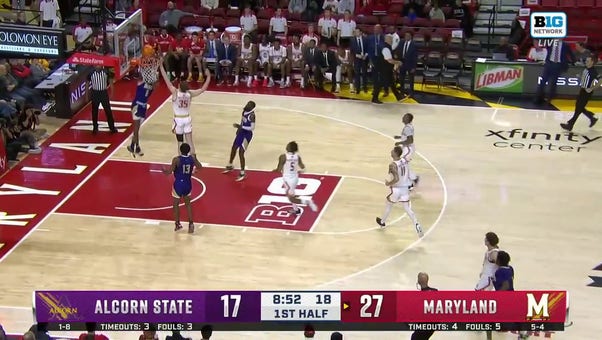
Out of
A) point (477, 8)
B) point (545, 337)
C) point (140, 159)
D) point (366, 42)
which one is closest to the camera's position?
point (545, 337)

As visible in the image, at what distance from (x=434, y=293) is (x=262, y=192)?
874 cm

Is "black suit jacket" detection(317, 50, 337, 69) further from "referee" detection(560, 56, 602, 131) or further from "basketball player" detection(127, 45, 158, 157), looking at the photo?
"referee" detection(560, 56, 602, 131)

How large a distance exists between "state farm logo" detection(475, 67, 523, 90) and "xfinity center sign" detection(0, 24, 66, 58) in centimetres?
1122

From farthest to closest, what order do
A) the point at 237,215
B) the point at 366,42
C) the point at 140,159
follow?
the point at 366,42
the point at 140,159
the point at 237,215

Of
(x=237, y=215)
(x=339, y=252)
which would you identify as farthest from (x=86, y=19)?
(x=339, y=252)

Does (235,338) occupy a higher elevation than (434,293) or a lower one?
lower

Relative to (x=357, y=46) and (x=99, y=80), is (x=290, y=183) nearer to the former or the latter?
(x=99, y=80)

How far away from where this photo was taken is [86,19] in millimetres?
31484

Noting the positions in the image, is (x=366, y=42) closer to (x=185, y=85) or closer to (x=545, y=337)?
(x=185, y=85)

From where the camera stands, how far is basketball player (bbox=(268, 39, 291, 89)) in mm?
26719

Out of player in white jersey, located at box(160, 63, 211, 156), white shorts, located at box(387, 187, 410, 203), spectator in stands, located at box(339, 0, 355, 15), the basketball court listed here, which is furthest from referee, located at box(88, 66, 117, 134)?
spectator in stands, located at box(339, 0, 355, 15)

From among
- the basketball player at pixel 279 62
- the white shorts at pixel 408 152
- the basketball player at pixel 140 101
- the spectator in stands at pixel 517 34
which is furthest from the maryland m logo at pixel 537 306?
the spectator in stands at pixel 517 34

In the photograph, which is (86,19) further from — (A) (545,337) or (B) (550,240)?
(A) (545,337)

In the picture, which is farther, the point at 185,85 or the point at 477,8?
the point at 477,8
